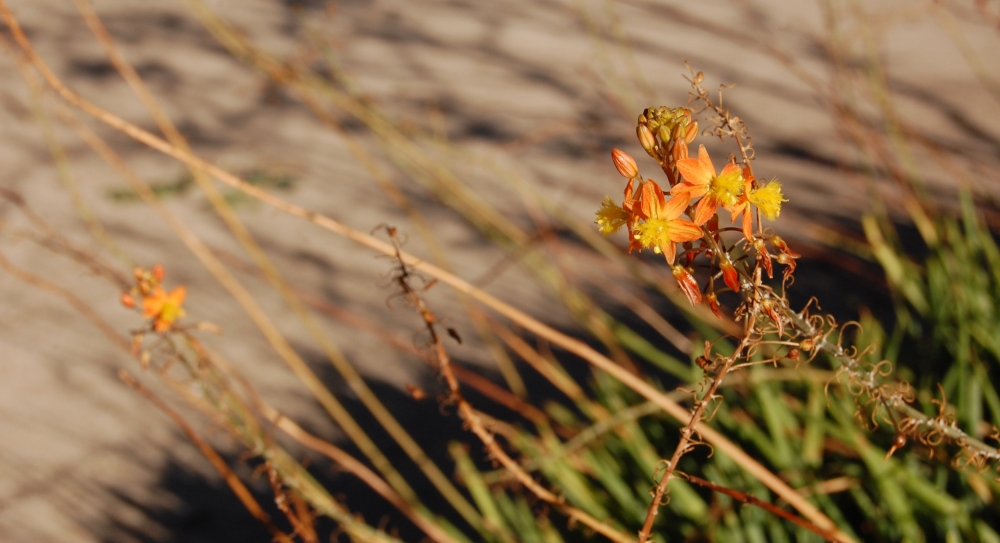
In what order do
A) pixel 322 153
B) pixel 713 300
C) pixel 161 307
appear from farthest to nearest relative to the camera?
pixel 322 153 → pixel 161 307 → pixel 713 300

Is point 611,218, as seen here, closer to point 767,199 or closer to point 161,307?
point 767,199

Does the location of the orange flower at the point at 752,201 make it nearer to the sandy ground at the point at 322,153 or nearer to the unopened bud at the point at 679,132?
the unopened bud at the point at 679,132

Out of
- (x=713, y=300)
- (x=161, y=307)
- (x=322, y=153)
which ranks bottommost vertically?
(x=713, y=300)

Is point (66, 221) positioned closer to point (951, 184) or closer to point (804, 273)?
point (804, 273)

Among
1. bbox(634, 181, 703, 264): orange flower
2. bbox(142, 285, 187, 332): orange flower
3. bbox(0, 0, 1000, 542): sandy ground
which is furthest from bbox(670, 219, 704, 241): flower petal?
bbox(0, 0, 1000, 542): sandy ground

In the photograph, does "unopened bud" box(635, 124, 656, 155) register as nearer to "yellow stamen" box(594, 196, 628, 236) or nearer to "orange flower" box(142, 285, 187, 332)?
"yellow stamen" box(594, 196, 628, 236)

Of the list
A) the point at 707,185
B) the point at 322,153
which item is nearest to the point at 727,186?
the point at 707,185
